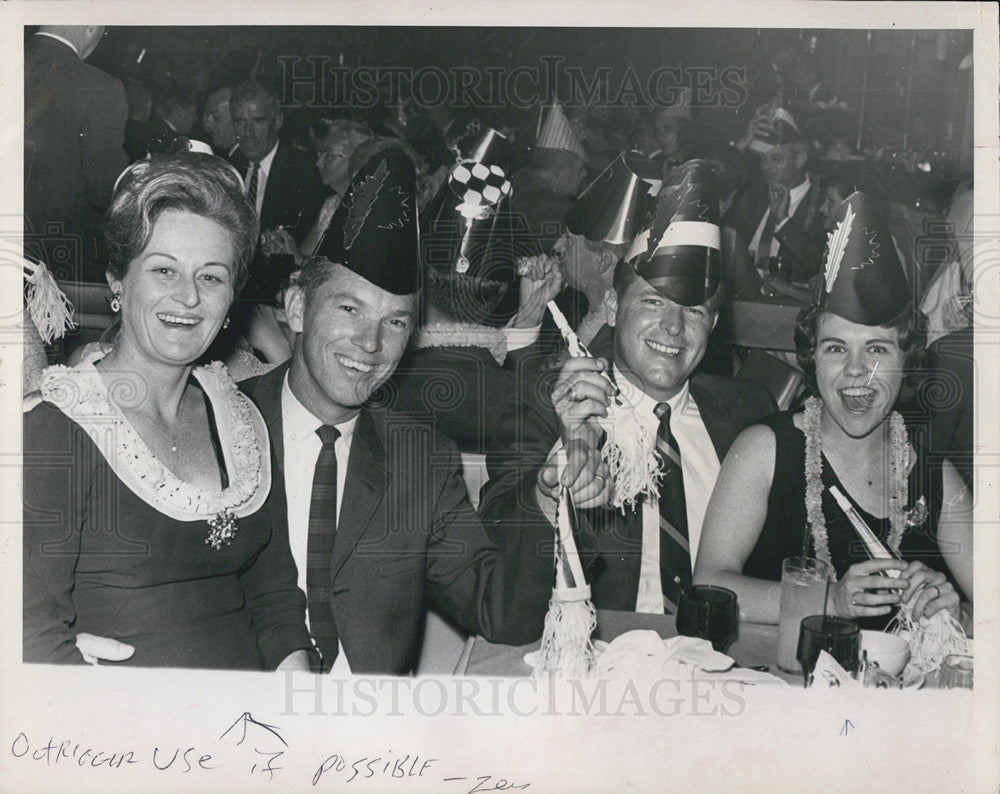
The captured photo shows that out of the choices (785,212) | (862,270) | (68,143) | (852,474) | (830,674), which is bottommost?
(830,674)

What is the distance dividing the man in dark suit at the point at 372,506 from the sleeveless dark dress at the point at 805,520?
0.35 meters

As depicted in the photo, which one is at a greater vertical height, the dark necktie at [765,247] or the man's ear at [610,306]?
the dark necktie at [765,247]

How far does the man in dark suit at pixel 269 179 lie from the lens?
1584mm

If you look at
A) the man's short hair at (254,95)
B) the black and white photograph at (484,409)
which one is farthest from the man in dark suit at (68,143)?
the man's short hair at (254,95)

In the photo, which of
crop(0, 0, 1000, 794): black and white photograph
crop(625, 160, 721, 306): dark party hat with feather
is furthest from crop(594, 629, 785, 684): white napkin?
crop(625, 160, 721, 306): dark party hat with feather

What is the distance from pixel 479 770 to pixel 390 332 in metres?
0.82

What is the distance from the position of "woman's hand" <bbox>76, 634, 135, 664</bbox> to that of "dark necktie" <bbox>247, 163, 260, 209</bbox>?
0.84m

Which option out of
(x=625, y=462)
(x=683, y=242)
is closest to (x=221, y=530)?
(x=625, y=462)

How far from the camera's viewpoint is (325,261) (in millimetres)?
1576

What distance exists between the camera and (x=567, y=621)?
5.19 ft

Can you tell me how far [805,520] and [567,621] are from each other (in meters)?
0.49

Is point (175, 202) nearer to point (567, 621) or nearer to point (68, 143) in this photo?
point (68, 143)

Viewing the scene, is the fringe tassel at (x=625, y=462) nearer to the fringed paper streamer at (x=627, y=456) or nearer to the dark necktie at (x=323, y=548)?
the fringed paper streamer at (x=627, y=456)

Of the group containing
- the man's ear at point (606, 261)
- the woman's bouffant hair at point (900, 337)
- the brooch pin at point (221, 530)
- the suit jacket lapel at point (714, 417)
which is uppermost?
the man's ear at point (606, 261)
